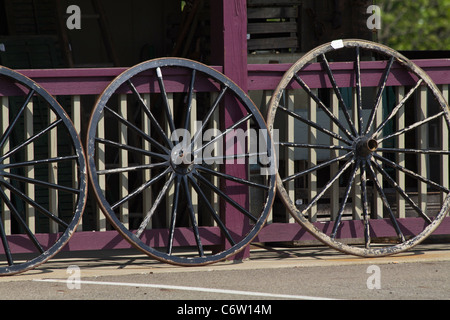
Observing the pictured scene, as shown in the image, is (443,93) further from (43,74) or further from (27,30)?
(27,30)

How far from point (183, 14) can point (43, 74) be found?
9.65 ft

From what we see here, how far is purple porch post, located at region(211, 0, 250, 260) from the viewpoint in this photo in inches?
284

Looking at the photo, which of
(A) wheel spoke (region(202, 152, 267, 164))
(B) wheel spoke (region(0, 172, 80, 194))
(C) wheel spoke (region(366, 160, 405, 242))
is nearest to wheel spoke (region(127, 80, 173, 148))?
(A) wheel spoke (region(202, 152, 267, 164))

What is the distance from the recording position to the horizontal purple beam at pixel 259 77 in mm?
6891

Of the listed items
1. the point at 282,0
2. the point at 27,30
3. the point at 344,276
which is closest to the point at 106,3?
the point at 27,30

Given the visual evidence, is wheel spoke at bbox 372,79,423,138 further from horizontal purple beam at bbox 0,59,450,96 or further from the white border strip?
the white border strip

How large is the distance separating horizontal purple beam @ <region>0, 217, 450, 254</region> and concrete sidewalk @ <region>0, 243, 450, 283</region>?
0.58 feet

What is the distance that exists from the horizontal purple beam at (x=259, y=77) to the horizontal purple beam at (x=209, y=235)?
111 centimetres

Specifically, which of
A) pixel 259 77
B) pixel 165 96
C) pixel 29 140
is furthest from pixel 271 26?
pixel 29 140

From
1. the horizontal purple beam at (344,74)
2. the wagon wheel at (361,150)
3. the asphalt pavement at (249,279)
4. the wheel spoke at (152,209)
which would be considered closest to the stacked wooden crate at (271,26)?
the wagon wheel at (361,150)

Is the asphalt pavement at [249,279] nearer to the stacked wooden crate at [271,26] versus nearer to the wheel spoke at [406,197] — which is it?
the wheel spoke at [406,197]

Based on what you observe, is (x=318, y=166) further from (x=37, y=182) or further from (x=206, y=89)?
(x=37, y=182)

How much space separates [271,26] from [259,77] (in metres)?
2.13

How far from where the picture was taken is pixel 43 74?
6863 millimetres
